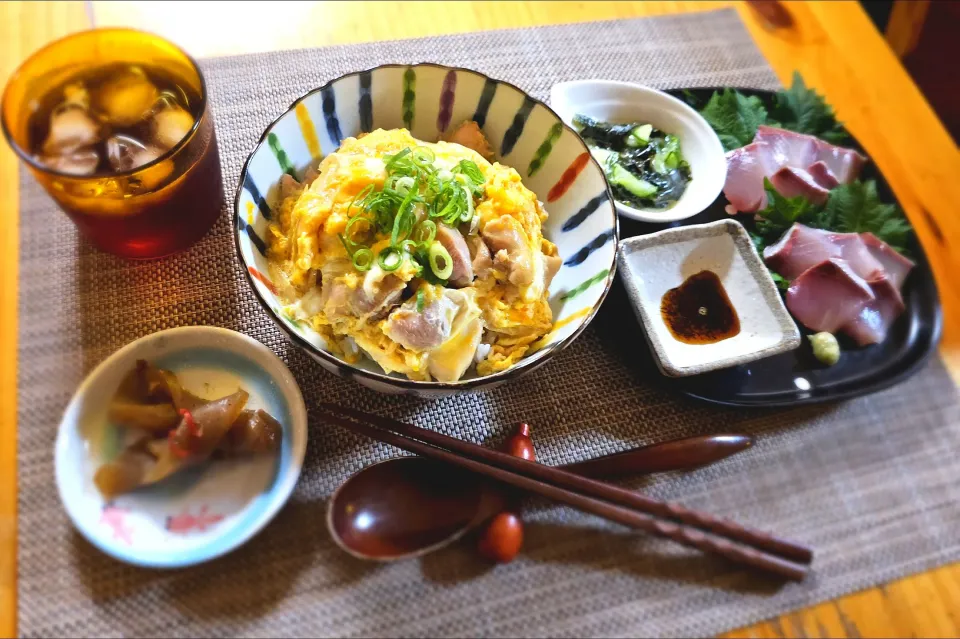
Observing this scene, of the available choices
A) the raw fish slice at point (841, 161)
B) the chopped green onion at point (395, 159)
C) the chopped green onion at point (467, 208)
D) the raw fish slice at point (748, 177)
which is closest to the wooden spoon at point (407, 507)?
the chopped green onion at point (467, 208)

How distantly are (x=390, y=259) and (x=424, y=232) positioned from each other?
0.34 ft

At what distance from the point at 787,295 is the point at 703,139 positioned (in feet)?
1.85

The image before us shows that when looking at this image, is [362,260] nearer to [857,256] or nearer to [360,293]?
[360,293]

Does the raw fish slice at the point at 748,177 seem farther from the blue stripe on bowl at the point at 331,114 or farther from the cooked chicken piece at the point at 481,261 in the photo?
the blue stripe on bowl at the point at 331,114

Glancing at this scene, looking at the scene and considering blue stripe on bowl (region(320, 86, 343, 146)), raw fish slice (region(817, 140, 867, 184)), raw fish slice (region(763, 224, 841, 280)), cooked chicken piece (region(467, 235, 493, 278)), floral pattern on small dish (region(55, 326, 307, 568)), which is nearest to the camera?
floral pattern on small dish (region(55, 326, 307, 568))

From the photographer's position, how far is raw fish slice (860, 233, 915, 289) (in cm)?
192

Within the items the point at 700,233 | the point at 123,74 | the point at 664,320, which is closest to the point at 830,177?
the point at 700,233

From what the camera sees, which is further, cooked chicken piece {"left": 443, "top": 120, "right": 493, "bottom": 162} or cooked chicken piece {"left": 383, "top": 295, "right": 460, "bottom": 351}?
cooked chicken piece {"left": 443, "top": 120, "right": 493, "bottom": 162}

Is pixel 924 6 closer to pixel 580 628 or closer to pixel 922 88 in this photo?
pixel 922 88

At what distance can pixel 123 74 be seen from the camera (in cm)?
155

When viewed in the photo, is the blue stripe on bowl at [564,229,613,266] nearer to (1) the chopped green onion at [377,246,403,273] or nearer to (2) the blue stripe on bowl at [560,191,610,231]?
(2) the blue stripe on bowl at [560,191,610,231]

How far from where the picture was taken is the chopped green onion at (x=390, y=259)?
4.56 feet

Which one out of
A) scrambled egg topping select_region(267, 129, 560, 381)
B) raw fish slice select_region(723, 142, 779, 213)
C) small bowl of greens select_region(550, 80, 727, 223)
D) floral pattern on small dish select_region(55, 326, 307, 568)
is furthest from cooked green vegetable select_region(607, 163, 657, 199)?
floral pattern on small dish select_region(55, 326, 307, 568)

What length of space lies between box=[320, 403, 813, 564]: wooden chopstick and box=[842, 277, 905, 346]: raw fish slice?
67cm
